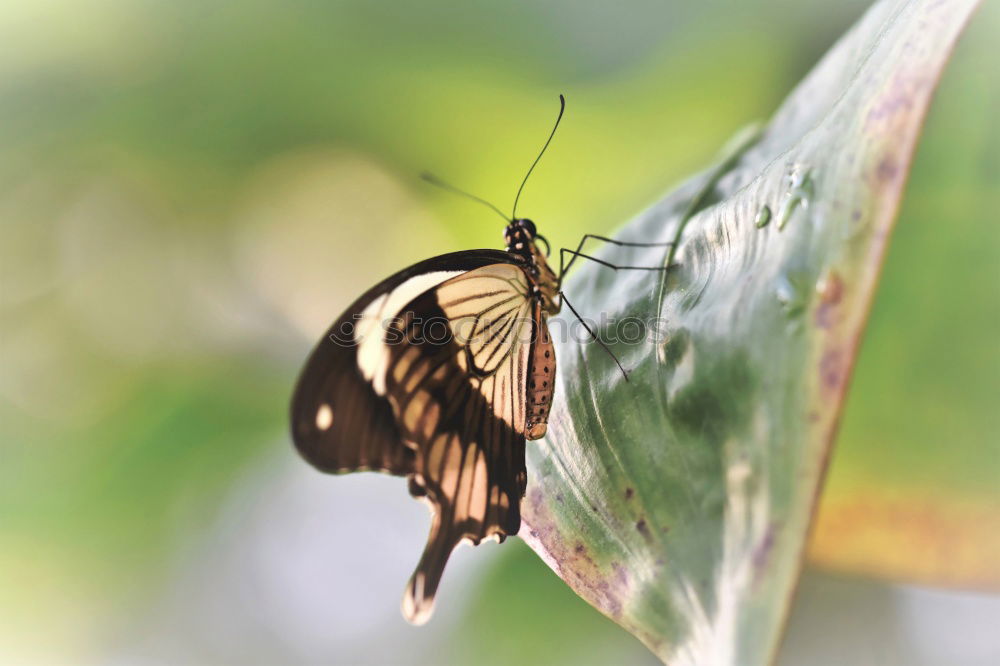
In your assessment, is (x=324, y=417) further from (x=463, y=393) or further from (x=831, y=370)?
(x=831, y=370)

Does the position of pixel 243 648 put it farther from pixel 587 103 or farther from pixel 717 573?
pixel 717 573

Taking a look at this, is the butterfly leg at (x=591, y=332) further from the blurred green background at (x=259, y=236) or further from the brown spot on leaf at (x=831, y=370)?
the blurred green background at (x=259, y=236)

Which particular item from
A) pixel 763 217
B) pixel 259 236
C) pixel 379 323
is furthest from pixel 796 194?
pixel 259 236

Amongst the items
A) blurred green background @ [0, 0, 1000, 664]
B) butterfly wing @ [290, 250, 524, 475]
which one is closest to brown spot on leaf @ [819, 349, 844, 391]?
butterfly wing @ [290, 250, 524, 475]

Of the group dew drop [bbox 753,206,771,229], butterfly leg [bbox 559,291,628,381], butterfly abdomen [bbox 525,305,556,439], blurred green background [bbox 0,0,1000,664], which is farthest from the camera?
blurred green background [bbox 0,0,1000,664]

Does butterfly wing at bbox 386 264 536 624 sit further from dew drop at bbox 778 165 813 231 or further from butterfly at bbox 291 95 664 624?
dew drop at bbox 778 165 813 231

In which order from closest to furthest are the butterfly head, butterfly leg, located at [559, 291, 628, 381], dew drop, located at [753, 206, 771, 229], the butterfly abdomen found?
1. dew drop, located at [753, 206, 771, 229]
2. butterfly leg, located at [559, 291, 628, 381]
3. the butterfly abdomen
4. the butterfly head

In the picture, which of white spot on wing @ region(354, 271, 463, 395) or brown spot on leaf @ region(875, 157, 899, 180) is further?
white spot on wing @ region(354, 271, 463, 395)

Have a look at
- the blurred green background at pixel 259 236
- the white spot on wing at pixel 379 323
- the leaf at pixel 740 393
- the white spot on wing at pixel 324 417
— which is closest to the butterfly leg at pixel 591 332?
the leaf at pixel 740 393
